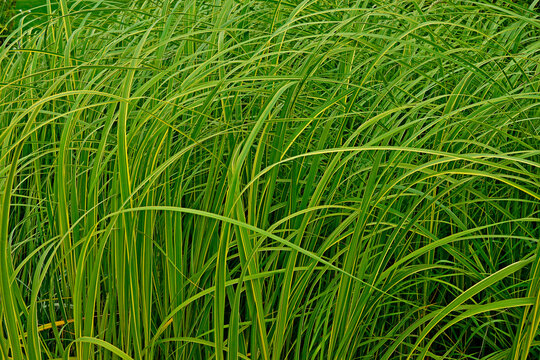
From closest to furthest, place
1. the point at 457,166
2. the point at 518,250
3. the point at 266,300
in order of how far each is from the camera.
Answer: the point at 266,300 → the point at 457,166 → the point at 518,250

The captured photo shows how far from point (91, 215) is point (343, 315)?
0.54 metres

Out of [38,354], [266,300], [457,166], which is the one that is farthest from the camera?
[457,166]

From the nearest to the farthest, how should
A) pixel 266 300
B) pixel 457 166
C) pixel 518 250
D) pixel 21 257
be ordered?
pixel 266 300 → pixel 457 166 → pixel 518 250 → pixel 21 257

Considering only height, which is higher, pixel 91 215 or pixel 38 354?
pixel 91 215

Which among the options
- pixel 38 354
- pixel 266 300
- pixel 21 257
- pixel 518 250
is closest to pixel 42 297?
pixel 21 257

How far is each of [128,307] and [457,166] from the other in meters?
0.79

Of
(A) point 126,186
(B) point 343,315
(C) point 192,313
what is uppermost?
(A) point 126,186

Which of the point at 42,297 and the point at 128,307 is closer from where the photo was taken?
the point at 128,307

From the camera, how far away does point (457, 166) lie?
4.66 feet

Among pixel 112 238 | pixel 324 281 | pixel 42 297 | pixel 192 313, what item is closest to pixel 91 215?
pixel 112 238

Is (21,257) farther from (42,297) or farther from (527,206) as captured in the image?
(527,206)

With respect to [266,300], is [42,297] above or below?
below

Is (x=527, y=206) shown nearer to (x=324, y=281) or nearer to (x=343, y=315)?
(x=324, y=281)

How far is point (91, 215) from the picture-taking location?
126 cm
